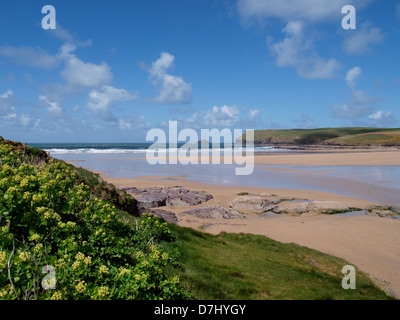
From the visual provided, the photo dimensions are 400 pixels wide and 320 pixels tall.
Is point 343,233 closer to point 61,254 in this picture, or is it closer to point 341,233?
point 341,233

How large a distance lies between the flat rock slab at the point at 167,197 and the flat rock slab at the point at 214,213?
3.01m

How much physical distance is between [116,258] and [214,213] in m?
14.6

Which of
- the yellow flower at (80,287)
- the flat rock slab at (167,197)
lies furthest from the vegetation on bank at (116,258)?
the flat rock slab at (167,197)

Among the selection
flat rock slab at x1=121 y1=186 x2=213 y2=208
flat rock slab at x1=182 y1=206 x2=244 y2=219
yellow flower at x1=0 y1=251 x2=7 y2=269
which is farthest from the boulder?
yellow flower at x1=0 y1=251 x2=7 y2=269

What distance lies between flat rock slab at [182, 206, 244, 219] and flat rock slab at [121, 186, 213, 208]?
301 cm

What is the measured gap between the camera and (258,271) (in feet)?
33.3

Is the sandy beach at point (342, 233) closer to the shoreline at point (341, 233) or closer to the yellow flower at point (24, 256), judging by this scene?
the shoreline at point (341, 233)

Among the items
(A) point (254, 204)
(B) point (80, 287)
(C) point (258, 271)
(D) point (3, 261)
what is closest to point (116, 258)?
(B) point (80, 287)

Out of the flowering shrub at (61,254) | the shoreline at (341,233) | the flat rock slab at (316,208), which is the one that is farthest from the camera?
the flat rock slab at (316,208)

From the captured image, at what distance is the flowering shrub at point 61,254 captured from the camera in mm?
4336
